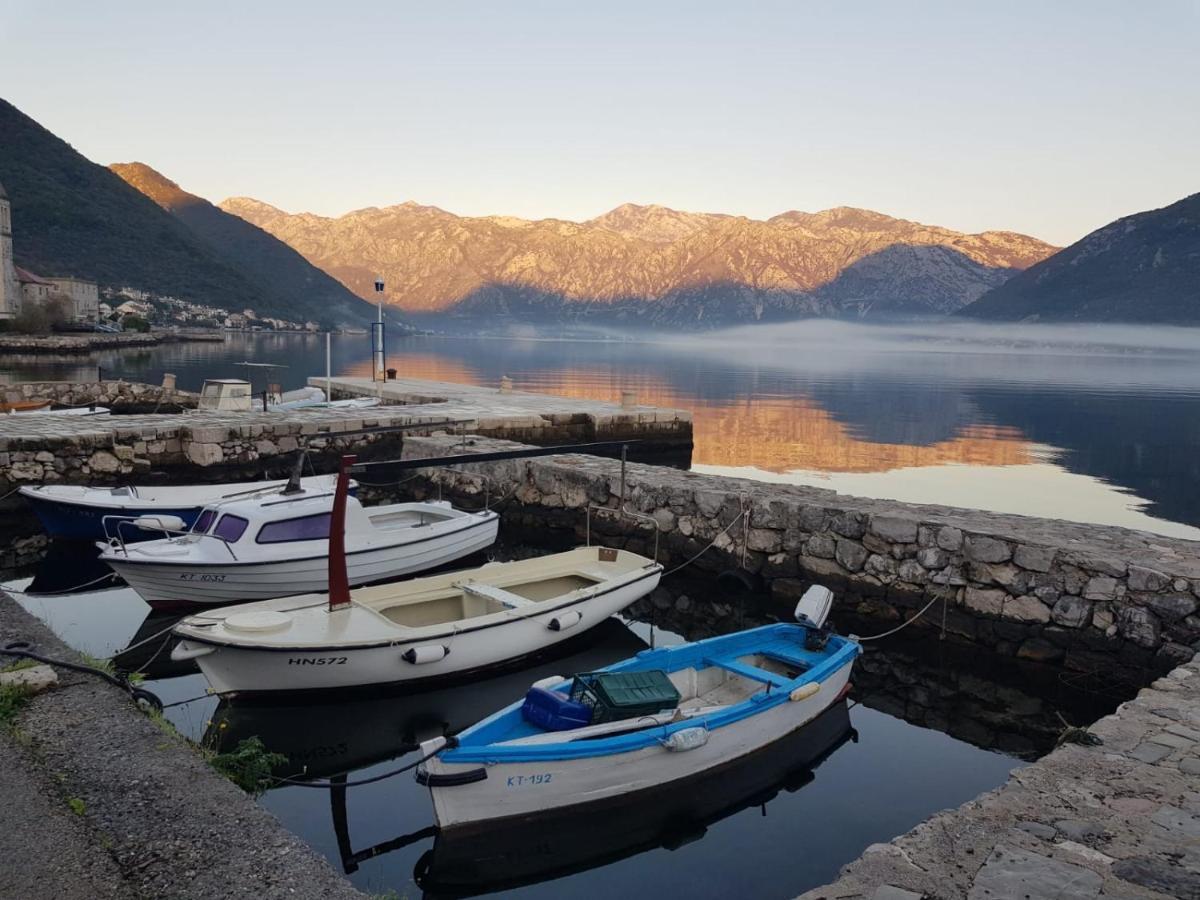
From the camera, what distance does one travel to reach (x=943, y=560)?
11.4m

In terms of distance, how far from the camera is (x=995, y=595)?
429 inches

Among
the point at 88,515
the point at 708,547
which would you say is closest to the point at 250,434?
the point at 88,515

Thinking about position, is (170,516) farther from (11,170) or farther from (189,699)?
(11,170)

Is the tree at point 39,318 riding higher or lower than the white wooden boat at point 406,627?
higher

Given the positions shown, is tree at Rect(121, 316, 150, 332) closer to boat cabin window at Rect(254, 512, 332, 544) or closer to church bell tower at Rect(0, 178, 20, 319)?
church bell tower at Rect(0, 178, 20, 319)

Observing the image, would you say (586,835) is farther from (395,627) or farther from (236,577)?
(236,577)

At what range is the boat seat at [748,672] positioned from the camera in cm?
800

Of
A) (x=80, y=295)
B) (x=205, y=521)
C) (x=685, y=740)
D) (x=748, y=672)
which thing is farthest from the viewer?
(x=80, y=295)

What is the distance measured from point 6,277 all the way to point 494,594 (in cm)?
9751

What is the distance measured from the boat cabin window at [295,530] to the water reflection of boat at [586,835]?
6.04 metres

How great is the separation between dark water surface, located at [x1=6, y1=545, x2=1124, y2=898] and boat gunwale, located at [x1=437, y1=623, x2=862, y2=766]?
647 millimetres

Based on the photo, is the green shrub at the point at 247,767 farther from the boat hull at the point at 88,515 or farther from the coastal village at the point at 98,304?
the coastal village at the point at 98,304

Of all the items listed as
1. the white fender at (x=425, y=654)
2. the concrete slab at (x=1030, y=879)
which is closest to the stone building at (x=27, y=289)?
the white fender at (x=425, y=654)

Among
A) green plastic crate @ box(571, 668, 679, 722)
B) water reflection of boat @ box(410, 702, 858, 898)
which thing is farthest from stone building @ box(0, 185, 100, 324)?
water reflection of boat @ box(410, 702, 858, 898)
